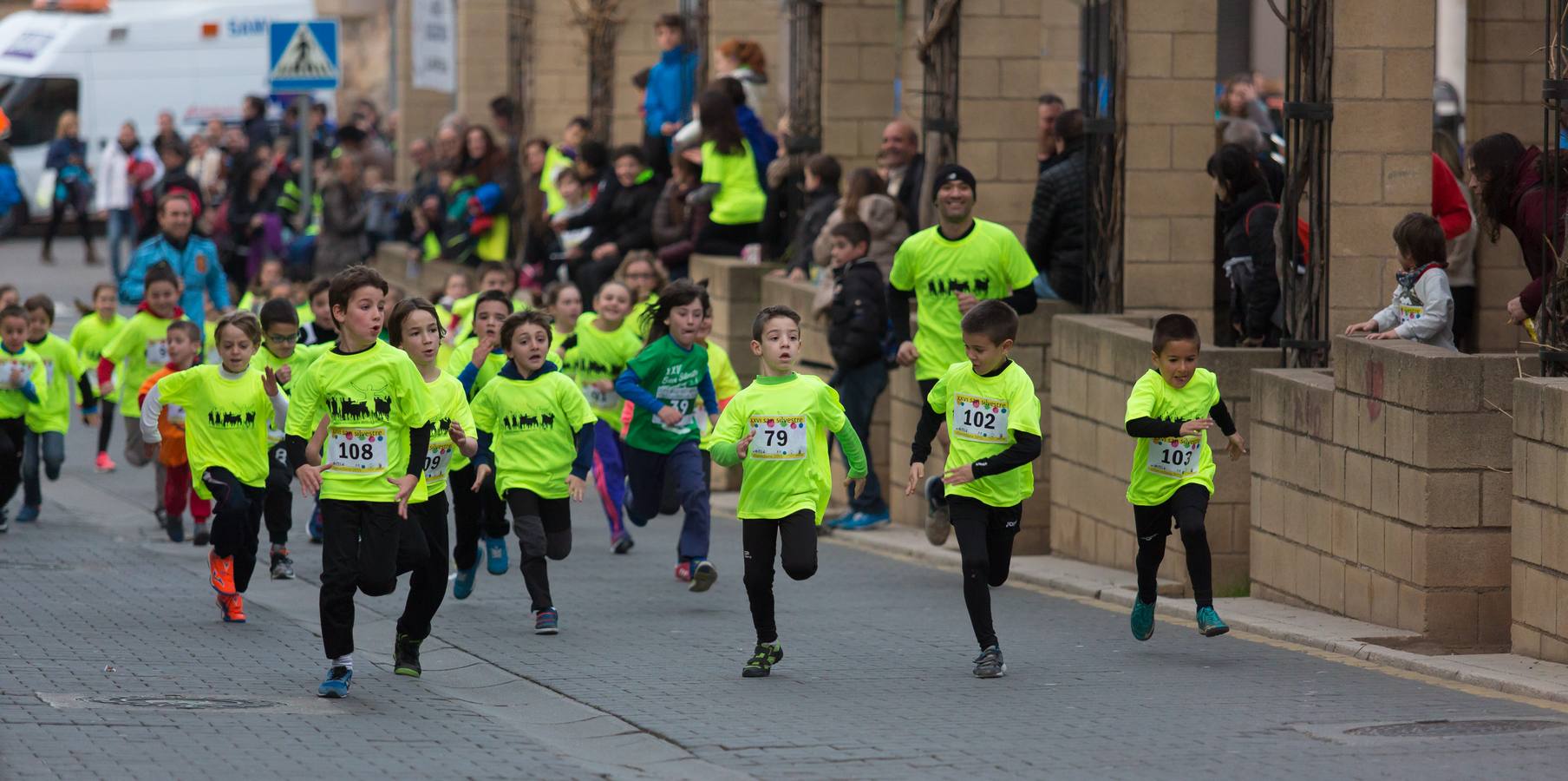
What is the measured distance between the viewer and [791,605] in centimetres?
1206

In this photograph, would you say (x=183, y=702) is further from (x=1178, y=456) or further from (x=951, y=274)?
(x=951, y=274)

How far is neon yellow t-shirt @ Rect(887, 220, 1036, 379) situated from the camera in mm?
13180

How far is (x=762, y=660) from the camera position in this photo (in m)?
9.92

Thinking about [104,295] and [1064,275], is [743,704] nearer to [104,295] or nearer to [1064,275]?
[1064,275]

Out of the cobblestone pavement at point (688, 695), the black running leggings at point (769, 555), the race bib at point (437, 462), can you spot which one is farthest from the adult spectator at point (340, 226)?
the black running leggings at point (769, 555)

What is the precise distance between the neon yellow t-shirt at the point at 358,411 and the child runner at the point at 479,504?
7.81ft

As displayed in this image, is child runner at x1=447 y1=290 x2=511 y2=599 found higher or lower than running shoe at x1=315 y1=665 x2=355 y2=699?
higher

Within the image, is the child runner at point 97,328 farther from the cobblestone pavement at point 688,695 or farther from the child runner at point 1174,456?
the child runner at point 1174,456

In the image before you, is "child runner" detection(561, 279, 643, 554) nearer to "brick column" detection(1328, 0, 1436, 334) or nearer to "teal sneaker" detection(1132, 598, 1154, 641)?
"brick column" detection(1328, 0, 1436, 334)

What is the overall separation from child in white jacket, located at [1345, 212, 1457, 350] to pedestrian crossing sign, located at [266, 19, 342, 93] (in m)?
13.5

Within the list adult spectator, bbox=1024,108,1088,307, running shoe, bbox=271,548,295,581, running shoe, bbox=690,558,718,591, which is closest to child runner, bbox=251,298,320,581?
running shoe, bbox=271,548,295,581

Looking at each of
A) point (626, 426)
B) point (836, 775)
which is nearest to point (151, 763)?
point (836, 775)

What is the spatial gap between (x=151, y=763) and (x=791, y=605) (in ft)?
15.1

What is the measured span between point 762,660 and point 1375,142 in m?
4.10
